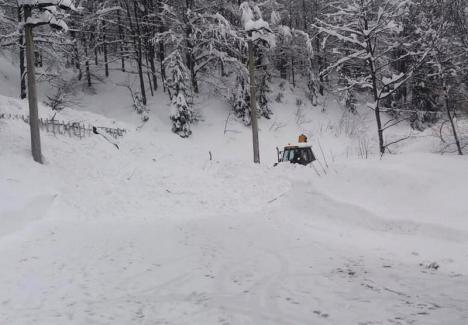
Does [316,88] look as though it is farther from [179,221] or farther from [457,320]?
[457,320]

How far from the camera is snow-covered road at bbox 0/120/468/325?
491cm

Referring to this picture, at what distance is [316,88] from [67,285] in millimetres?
28750

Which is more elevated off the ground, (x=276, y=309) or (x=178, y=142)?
(x=178, y=142)

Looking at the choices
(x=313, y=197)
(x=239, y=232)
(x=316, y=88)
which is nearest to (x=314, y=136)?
(x=316, y=88)

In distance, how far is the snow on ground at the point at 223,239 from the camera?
4957 millimetres

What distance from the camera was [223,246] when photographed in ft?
27.5

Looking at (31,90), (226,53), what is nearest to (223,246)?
(31,90)

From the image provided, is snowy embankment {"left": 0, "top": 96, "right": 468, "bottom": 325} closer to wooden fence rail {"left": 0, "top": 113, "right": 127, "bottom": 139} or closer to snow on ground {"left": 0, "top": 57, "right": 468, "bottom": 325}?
snow on ground {"left": 0, "top": 57, "right": 468, "bottom": 325}

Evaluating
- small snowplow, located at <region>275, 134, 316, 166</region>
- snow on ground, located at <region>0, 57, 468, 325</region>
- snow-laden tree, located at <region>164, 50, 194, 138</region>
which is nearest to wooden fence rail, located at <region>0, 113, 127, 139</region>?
snow on ground, located at <region>0, 57, 468, 325</region>

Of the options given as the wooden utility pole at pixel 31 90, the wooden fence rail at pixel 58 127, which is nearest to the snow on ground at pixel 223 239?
the wooden fence rail at pixel 58 127

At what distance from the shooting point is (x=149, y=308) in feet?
16.5

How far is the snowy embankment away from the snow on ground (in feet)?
0.12

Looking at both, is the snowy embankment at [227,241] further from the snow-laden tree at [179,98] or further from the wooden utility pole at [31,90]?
the snow-laden tree at [179,98]

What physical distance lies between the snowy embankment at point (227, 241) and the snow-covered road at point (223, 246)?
1.4 inches
